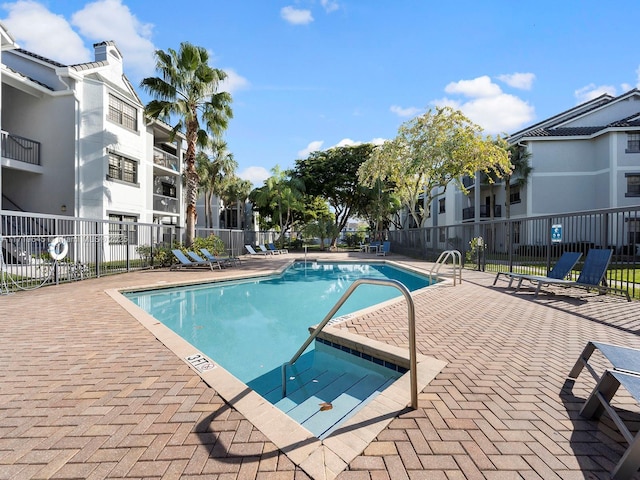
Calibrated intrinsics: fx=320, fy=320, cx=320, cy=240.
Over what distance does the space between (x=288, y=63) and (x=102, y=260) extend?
10202 mm

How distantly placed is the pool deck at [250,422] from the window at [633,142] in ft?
79.1

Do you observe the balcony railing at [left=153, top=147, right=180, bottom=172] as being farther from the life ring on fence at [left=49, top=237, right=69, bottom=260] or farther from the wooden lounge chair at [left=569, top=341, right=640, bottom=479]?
the wooden lounge chair at [left=569, top=341, right=640, bottom=479]

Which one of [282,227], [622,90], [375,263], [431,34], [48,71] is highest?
[622,90]

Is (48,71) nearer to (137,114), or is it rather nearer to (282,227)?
(137,114)

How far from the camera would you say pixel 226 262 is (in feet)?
51.3

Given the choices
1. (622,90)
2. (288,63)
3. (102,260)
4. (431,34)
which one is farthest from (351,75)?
(622,90)

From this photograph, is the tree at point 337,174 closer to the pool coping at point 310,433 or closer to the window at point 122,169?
the window at point 122,169

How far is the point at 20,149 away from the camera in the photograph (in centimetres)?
1456

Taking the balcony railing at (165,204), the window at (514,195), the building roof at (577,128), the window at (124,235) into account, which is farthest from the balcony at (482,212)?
→ the window at (124,235)

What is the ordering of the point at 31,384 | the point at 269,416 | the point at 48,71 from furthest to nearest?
the point at 48,71 < the point at 31,384 < the point at 269,416

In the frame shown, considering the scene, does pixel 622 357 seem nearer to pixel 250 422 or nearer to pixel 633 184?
pixel 250 422

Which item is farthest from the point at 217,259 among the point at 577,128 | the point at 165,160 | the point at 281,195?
the point at 577,128

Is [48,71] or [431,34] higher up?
[48,71]

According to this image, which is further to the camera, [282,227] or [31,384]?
[282,227]
